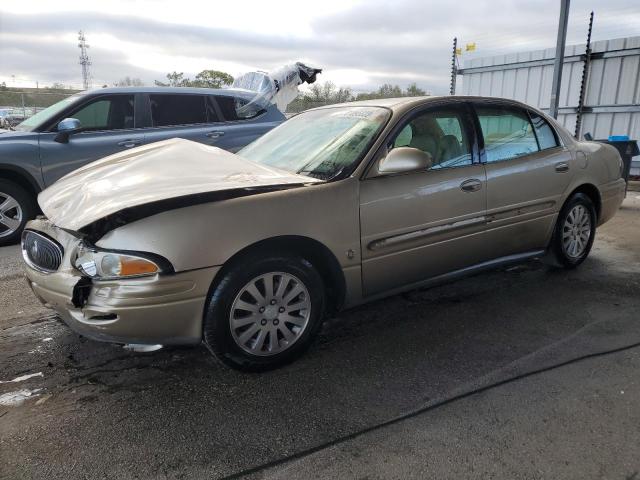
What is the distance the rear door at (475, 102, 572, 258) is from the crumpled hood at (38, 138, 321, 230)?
162cm

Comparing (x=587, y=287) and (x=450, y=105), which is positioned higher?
(x=450, y=105)

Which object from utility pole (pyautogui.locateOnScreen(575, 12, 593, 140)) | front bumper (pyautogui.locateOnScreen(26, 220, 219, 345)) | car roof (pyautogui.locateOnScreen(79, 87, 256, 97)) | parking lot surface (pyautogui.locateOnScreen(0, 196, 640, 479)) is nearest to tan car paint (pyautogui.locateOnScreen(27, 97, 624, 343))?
front bumper (pyautogui.locateOnScreen(26, 220, 219, 345))

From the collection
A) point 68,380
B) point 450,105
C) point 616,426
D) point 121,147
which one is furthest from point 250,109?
point 616,426

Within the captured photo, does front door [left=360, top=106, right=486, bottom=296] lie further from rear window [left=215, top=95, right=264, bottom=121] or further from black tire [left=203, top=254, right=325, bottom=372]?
rear window [left=215, top=95, right=264, bottom=121]

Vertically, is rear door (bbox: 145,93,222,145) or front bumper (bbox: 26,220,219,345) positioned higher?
rear door (bbox: 145,93,222,145)

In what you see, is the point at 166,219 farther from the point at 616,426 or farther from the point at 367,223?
the point at 616,426

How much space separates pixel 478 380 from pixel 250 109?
18.6 ft

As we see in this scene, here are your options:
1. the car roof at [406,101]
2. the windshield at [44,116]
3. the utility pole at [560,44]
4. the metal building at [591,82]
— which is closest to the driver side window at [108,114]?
the windshield at [44,116]

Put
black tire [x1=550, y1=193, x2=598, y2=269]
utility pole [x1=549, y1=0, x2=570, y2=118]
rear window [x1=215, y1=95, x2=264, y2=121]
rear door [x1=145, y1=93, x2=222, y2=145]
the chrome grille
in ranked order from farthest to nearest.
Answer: utility pole [x1=549, y1=0, x2=570, y2=118]
rear window [x1=215, y1=95, x2=264, y2=121]
rear door [x1=145, y1=93, x2=222, y2=145]
black tire [x1=550, y1=193, x2=598, y2=269]
the chrome grille

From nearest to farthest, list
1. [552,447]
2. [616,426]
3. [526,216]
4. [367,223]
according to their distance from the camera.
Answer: [552,447] < [616,426] < [367,223] < [526,216]

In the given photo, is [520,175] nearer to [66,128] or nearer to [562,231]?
[562,231]

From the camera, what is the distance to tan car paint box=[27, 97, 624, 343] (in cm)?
246

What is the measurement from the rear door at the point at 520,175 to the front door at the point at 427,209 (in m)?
0.16

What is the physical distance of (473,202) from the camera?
362 centimetres
